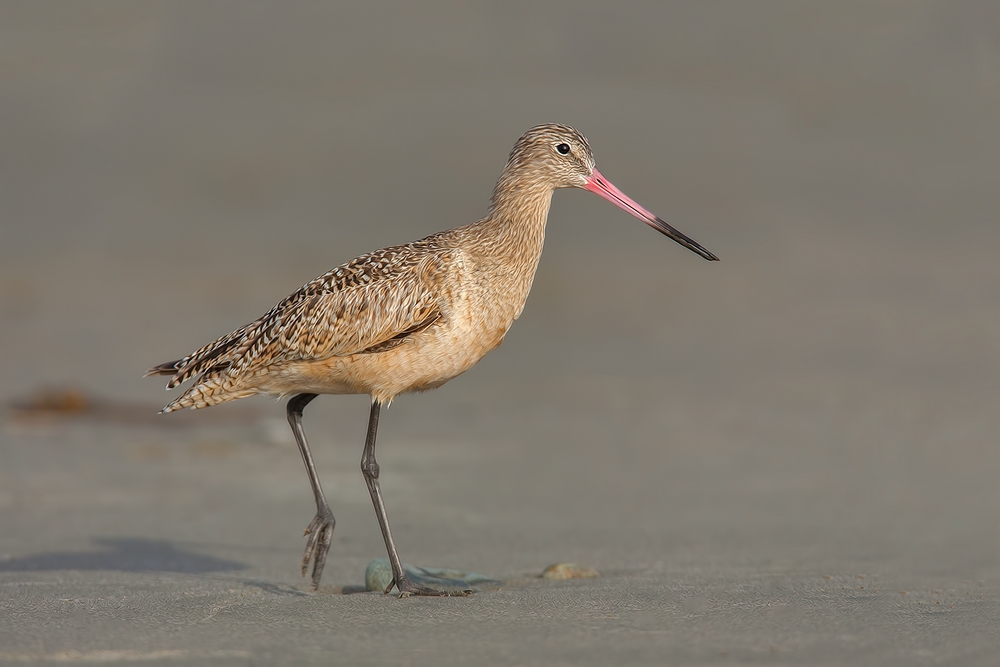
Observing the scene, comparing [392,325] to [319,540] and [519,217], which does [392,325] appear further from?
[319,540]

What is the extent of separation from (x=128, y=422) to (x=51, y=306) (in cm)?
449

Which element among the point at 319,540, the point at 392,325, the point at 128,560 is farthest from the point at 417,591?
the point at 128,560

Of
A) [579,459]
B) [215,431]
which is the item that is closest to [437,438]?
[579,459]

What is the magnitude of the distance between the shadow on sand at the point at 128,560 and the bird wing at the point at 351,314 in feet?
4.83

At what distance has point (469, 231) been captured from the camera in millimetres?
7234

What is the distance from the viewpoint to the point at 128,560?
7.91m

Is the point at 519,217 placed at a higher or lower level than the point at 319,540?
higher

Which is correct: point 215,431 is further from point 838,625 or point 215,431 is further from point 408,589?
point 838,625

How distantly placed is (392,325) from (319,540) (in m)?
1.40

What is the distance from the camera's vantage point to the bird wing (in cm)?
674

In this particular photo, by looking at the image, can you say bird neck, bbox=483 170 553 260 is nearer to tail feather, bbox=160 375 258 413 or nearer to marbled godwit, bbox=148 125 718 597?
marbled godwit, bbox=148 125 718 597

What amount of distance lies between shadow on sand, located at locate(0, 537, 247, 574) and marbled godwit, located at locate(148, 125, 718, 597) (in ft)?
4.00

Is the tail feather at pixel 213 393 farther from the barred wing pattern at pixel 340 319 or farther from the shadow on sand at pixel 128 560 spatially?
the shadow on sand at pixel 128 560

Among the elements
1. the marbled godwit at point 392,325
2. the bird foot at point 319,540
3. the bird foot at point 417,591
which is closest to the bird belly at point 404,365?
the marbled godwit at point 392,325
